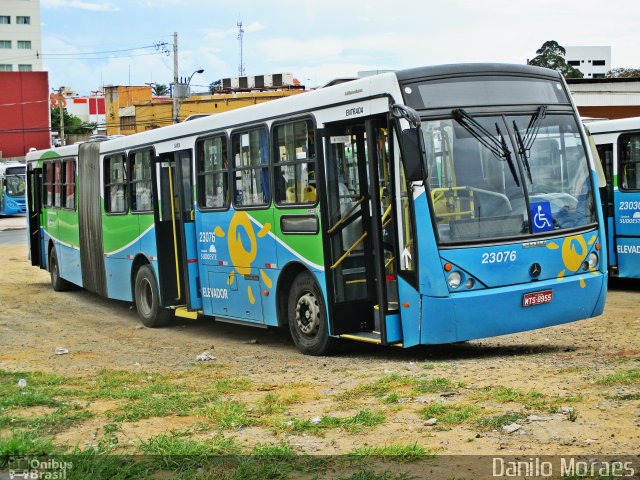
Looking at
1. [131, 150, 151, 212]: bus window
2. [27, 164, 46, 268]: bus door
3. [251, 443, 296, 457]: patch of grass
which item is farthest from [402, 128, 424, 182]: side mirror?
[27, 164, 46, 268]: bus door

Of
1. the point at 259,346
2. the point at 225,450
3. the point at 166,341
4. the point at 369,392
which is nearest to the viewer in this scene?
the point at 225,450

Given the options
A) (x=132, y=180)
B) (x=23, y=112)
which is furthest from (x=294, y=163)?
(x=23, y=112)

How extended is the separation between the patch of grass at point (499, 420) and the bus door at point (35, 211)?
16.9 m

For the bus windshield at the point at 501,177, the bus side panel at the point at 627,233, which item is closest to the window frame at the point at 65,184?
the bus side panel at the point at 627,233

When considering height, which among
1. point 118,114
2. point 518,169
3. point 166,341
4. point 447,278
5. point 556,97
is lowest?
point 166,341

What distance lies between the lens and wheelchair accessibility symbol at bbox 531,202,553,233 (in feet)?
32.5

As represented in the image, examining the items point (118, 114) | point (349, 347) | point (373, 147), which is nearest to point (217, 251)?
point (349, 347)

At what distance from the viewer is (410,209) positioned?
9539 mm

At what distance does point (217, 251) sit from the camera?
13422 mm

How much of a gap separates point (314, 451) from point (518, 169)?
444 centimetres

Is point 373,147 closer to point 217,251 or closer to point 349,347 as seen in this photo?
point 349,347

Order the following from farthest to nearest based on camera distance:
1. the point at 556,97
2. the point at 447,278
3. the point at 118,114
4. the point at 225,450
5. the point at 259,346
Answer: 1. the point at 118,114
2. the point at 259,346
3. the point at 556,97
4. the point at 447,278
5. the point at 225,450

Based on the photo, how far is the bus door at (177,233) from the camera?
14.1m

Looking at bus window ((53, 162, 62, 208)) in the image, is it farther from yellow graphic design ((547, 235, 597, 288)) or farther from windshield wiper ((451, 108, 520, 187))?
yellow graphic design ((547, 235, 597, 288))
